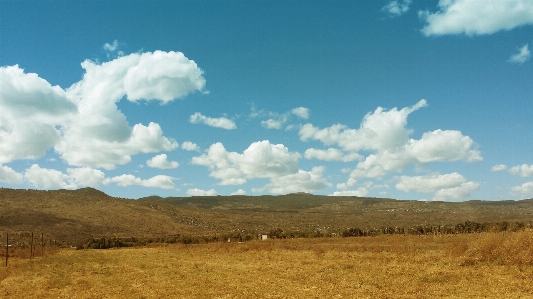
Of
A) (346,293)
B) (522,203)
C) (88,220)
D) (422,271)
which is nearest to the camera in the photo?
(346,293)

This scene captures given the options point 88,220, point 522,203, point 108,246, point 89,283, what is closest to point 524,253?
point 89,283

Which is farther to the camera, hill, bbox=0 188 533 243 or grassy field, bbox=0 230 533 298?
hill, bbox=0 188 533 243

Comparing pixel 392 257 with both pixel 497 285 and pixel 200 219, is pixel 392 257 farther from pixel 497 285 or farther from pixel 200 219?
pixel 200 219

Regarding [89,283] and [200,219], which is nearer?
[89,283]

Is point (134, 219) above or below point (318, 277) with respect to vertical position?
above

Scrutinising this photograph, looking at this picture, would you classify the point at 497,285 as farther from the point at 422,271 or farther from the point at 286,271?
the point at 286,271

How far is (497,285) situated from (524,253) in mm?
6976

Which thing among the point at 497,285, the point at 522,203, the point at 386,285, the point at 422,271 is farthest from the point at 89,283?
the point at 522,203

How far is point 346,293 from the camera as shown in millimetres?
18438

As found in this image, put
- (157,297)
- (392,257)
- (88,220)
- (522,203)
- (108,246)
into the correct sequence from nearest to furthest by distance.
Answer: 1. (157,297)
2. (392,257)
3. (108,246)
4. (88,220)
5. (522,203)

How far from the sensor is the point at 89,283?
24.9 metres

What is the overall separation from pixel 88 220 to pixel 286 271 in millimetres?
80264

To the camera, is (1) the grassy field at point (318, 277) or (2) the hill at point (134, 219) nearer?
(1) the grassy field at point (318, 277)

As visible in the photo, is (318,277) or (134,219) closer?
(318,277)
